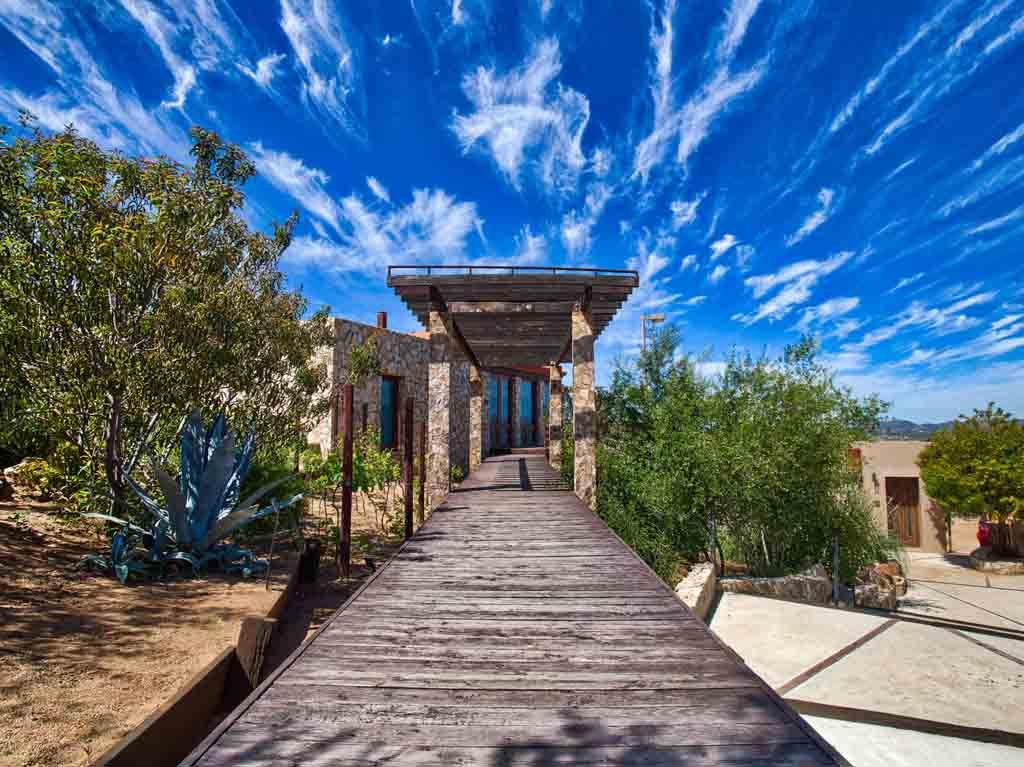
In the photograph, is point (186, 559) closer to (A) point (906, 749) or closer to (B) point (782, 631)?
(A) point (906, 749)

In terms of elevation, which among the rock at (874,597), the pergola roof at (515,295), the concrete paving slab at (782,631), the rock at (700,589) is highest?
the pergola roof at (515,295)

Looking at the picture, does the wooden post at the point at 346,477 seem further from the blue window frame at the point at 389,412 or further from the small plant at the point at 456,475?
the blue window frame at the point at 389,412

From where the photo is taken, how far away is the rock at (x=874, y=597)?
9.96 meters

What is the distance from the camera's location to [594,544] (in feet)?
17.9

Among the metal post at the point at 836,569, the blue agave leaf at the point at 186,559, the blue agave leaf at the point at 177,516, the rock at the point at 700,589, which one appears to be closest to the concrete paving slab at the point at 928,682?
the rock at the point at 700,589

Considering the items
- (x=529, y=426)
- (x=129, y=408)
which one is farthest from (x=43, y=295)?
(x=529, y=426)

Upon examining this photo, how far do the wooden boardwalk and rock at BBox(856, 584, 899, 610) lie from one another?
8.20 m

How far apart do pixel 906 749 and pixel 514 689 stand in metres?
3.49

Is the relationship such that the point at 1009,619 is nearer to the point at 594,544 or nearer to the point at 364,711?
the point at 594,544

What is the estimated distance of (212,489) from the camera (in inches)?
225

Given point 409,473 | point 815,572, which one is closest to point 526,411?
point 815,572

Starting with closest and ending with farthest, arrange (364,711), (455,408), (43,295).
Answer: (364,711)
(43,295)
(455,408)

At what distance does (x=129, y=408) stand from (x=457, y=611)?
4353 mm

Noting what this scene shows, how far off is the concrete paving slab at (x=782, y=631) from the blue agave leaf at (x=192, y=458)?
Result: 19.1 ft
